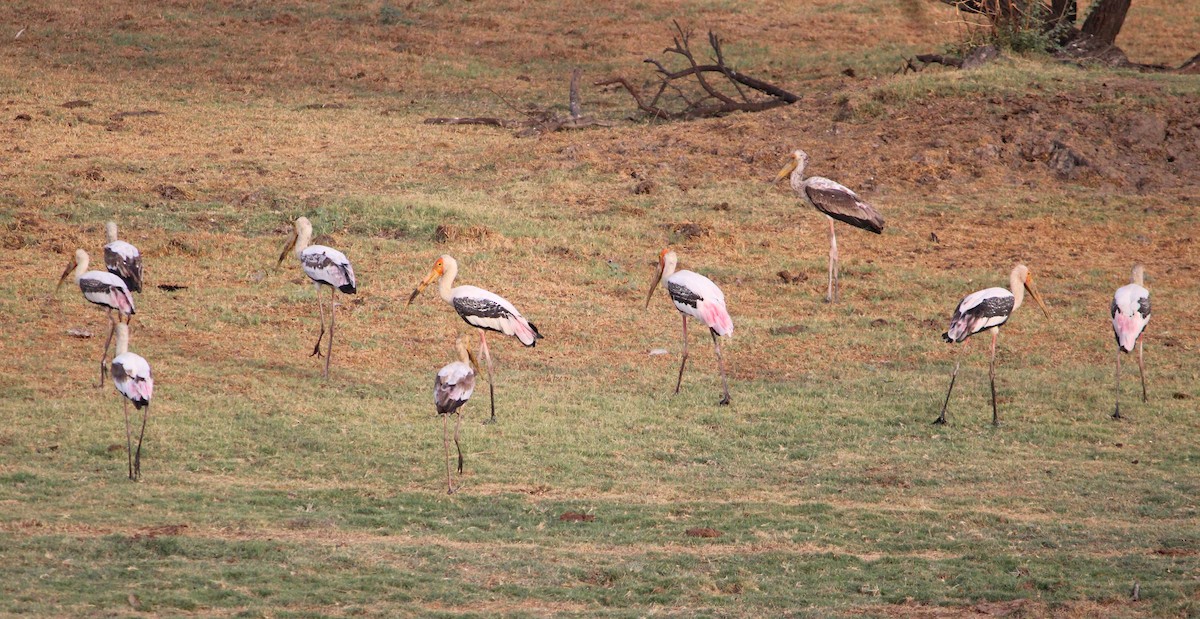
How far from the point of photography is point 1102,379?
12641 mm

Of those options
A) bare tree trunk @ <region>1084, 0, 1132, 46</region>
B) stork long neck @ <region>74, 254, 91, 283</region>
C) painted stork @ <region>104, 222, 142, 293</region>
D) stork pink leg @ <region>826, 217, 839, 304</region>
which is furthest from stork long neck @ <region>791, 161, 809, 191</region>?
bare tree trunk @ <region>1084, 0, 1132, 46</region>

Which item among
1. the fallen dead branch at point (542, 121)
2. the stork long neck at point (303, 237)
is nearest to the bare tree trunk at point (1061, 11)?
the fallen dead branch at point (542, 121)

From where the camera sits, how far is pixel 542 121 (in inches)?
904

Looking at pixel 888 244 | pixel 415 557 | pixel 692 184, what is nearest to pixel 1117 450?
pixel 415 557

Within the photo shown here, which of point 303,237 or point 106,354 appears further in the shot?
point 303,237

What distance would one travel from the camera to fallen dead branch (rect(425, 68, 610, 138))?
2244 centimetres

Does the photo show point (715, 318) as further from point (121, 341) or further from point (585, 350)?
point (121, 341)

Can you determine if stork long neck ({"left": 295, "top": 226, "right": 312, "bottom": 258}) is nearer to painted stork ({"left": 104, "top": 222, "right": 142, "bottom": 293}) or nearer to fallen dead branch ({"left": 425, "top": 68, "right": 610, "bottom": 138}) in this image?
painted stork ({"left": 104, "top": 222, "right": 142, "bottom": 293})

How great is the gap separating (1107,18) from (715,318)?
48.7 ft

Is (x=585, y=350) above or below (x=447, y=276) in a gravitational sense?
below

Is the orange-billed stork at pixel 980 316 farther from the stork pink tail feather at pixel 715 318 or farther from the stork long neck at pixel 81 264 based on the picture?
the stork long neck at pixel 81 264

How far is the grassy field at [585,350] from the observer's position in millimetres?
7984

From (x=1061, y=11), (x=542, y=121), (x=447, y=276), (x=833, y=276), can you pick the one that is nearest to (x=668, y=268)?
(x=447, y=276)

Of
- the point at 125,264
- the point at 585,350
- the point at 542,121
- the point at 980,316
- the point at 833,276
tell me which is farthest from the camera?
the point at 542,121
